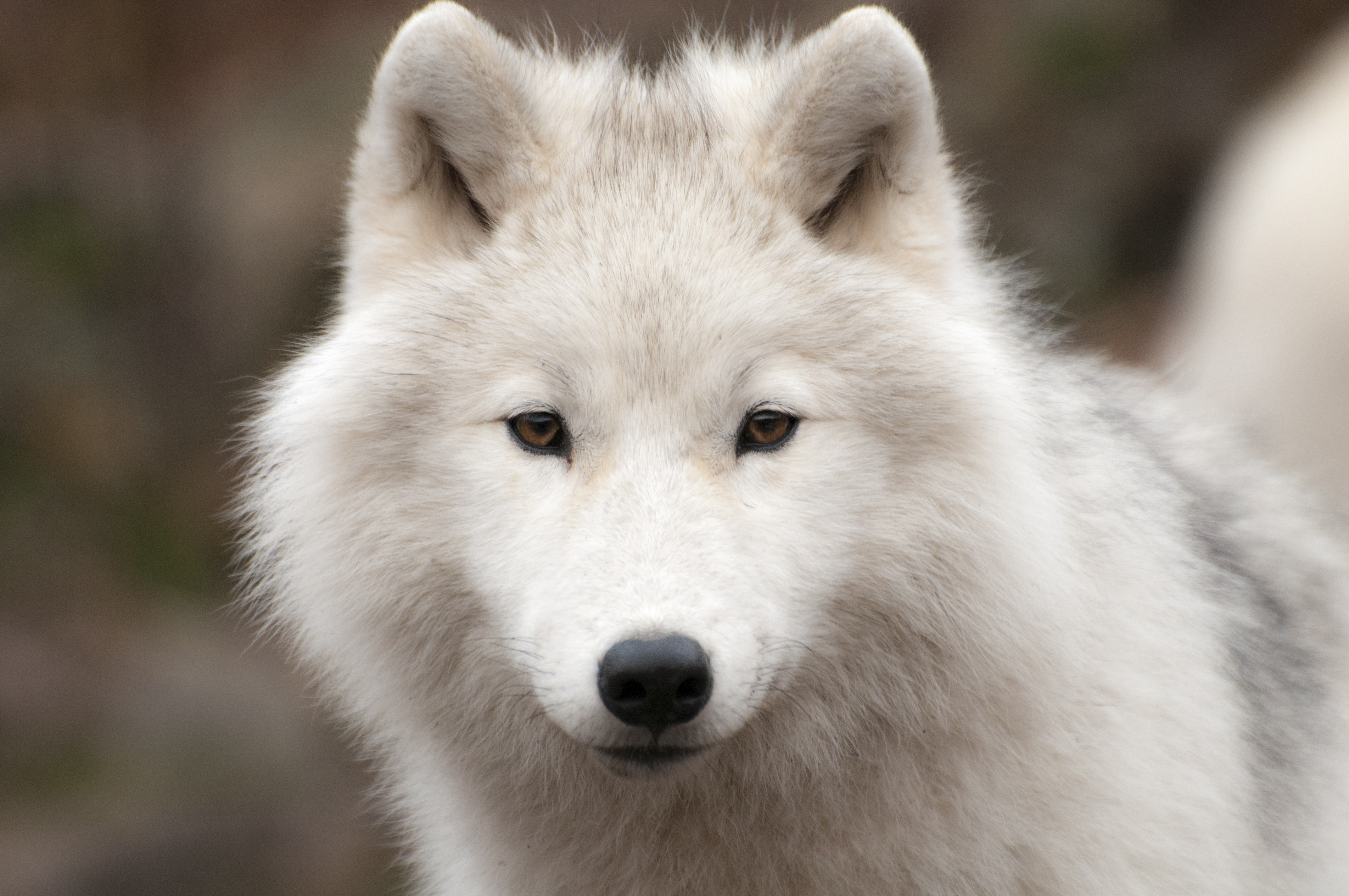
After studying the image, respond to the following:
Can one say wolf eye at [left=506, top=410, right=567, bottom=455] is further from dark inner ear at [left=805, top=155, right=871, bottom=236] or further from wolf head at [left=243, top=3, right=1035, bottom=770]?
dark inner ear at [left=805, top=155, right=871, bottom=236]

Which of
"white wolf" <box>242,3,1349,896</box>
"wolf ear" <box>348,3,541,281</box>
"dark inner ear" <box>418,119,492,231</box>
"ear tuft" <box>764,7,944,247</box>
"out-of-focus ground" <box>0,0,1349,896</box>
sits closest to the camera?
"white wolf" <box>242,3,1349,896</box>

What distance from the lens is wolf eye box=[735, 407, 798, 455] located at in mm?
2879

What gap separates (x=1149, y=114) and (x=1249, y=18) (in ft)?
4.30

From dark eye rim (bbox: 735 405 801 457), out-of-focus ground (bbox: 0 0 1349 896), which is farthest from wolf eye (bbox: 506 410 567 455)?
out-of-focus ground (bbox: 0 0 1349 896)

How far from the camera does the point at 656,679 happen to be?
2447 mm

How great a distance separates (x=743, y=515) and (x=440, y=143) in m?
1.32

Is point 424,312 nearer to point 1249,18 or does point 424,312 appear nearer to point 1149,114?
point 1149,114

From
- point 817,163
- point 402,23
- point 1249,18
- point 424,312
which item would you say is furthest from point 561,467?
point 1249,18

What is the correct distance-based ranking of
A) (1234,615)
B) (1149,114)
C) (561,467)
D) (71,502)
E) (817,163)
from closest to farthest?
(561,467)
(817,163)
(1234,615)
(71,502)
(1149,114)

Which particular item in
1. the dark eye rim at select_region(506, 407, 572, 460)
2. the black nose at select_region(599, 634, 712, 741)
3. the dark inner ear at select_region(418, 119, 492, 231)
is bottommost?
the black nose at select_region(599, 634, 712, 741)

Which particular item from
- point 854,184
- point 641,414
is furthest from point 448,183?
point 854,184

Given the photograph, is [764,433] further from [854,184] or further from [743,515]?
[854,184]

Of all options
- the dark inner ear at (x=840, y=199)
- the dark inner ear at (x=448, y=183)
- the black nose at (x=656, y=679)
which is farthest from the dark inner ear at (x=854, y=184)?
the black nose at (x=656, y=679)

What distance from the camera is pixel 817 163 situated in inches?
124
